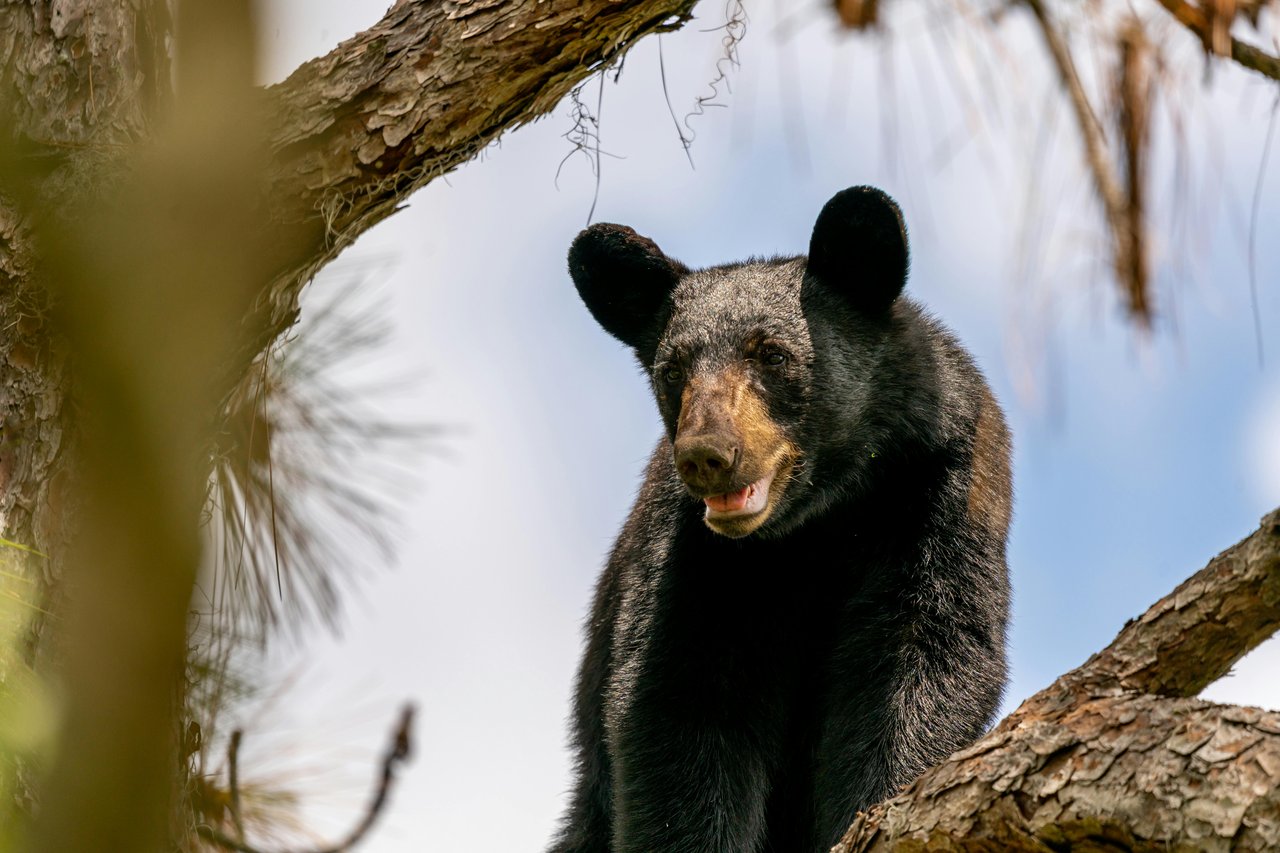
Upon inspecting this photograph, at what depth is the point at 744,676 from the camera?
529 centimetres

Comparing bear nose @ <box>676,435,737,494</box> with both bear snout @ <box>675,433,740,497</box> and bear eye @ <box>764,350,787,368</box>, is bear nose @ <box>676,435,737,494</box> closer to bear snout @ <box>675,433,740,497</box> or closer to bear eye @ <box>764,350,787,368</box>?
bear snout @ <box>675,433,740,497</box>

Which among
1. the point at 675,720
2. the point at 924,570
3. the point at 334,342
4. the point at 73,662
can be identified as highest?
the point at 334,342

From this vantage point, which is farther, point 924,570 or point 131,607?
point 924,570

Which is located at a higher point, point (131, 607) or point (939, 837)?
point (131, 607)

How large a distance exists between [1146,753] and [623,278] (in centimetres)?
343

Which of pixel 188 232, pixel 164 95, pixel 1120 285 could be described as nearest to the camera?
pixel 188 232

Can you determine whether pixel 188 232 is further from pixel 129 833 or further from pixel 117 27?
pixel 117 27

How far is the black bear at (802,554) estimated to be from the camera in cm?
502

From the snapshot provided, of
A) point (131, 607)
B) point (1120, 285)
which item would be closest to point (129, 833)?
point (131, 607)

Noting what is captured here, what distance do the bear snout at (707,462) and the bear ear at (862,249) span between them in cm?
113

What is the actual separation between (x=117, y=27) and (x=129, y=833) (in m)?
3.20

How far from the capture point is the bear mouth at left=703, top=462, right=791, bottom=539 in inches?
189

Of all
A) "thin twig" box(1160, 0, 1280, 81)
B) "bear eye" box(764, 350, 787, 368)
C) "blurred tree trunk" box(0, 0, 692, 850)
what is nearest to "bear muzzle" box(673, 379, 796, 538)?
"bear eye" box(764, 350, 787, 368)

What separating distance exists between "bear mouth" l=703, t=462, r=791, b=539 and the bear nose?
5 cm
